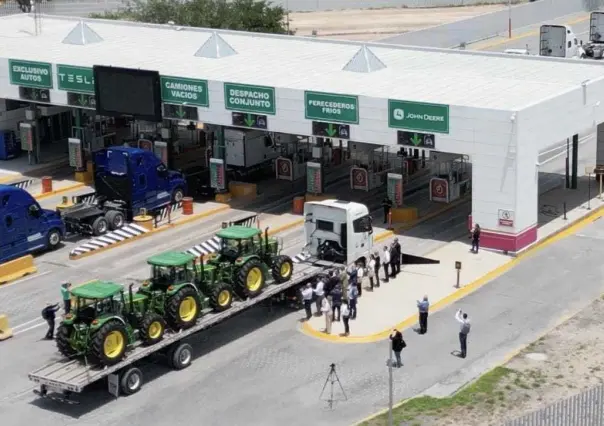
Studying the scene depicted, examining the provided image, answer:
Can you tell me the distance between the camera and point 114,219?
156ft

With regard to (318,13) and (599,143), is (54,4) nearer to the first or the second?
(318,13)

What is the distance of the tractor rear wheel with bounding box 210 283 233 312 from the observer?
1356 inches

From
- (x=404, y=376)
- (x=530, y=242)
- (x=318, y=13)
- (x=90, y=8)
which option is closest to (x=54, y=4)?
(x=90, y=8)

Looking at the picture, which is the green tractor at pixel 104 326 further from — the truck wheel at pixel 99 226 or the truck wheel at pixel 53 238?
the truck wheel at pixel 99 226

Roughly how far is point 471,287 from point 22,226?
15.9m

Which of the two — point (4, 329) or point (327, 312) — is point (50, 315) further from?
point (327, 312)

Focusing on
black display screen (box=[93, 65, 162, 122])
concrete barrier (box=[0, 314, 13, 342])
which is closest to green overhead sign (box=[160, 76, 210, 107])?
black display screen (box=[93, 65, 162, 122])

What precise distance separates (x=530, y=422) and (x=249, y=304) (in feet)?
34.9

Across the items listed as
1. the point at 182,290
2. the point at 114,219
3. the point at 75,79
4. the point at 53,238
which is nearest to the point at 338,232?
the point at 182,290

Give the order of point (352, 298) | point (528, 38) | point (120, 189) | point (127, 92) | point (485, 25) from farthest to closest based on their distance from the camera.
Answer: point (528, 38), point (485, 25), point (127, 92), point (120, 189), point (352, 298)

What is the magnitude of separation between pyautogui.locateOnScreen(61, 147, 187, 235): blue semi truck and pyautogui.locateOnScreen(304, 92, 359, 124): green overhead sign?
6.61 m

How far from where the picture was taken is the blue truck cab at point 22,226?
43344 mm

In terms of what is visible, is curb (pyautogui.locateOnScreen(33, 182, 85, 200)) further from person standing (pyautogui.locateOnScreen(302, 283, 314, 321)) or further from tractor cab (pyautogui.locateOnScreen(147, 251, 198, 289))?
tractor cab (pyautogui.locateOnScreen(147, 251, 198, 289))

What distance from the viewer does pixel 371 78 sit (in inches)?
1944
